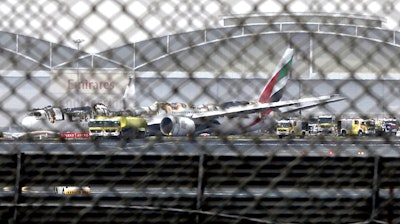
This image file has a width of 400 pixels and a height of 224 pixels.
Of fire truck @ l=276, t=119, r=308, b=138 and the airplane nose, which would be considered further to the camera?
fire truck @ l=276, t=119, r=308, b=138

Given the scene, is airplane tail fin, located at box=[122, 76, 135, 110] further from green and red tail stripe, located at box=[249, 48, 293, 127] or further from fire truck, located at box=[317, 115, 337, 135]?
fire truck, located at box=[317, 115, 337, 135]

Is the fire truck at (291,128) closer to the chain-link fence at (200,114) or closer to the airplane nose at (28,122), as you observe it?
the chain-link fence at (200,114)

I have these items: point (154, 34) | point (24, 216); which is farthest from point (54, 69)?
point (24, 216)

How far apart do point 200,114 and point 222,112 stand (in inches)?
3.1

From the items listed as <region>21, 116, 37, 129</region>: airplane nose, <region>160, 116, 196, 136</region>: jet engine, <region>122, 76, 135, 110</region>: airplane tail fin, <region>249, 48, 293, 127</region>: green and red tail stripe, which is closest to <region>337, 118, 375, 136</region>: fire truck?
<region>249, 48, 293, 127</region>: green and red tail stripe

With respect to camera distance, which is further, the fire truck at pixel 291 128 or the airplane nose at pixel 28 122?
the fire truck at pixel 291 128

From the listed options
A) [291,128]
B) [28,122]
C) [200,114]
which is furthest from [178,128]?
[28,122]

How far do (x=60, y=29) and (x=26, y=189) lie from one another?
0.39 m

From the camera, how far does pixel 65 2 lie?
196 cm

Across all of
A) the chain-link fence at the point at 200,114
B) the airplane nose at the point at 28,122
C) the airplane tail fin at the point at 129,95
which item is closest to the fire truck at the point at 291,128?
the chain-link fence at the point at 200,114

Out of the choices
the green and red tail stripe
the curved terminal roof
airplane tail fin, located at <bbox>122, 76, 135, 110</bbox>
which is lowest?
airplane tail fin, located at <bbox>122, 76, 135, 110</bbox>

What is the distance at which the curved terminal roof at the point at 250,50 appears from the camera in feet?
6.43

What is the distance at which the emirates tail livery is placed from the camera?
6.77 feet

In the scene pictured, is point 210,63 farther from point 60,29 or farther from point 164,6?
point 60,29
